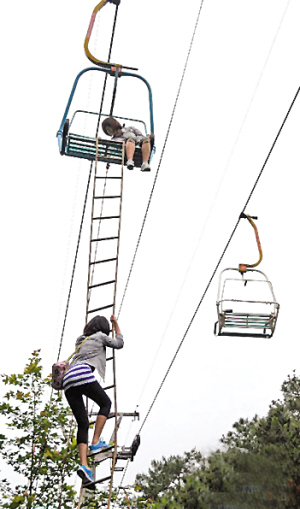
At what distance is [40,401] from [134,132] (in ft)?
12.9

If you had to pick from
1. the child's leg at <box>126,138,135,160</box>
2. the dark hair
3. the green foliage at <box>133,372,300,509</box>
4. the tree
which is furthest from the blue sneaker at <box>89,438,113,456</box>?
the tree

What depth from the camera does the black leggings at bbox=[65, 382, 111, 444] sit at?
161 inches

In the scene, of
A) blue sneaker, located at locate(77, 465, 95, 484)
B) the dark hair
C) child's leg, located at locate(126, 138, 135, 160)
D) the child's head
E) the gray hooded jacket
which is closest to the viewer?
blue sneaker, located at locate(77, 465, 95, 484)

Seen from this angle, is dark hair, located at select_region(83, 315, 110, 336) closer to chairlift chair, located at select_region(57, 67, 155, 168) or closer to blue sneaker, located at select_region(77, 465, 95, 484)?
blue sneaker, located at select_region(77, 465, 95, 484)

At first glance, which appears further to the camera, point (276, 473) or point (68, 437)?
point (276, 473)

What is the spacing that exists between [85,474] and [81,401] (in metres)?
0.49

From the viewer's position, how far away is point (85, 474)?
13.2 ft

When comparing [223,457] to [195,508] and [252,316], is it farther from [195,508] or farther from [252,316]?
[252,316]

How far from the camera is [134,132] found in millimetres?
5906

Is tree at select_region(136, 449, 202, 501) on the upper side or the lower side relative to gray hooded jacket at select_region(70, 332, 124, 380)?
upper

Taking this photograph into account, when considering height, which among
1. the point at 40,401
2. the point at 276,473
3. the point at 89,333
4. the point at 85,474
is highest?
the point at 276,473

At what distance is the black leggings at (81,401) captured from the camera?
4098mm

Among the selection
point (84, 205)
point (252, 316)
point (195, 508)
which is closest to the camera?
point (252, 316)

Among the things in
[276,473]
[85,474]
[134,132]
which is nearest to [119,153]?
[134,132]
